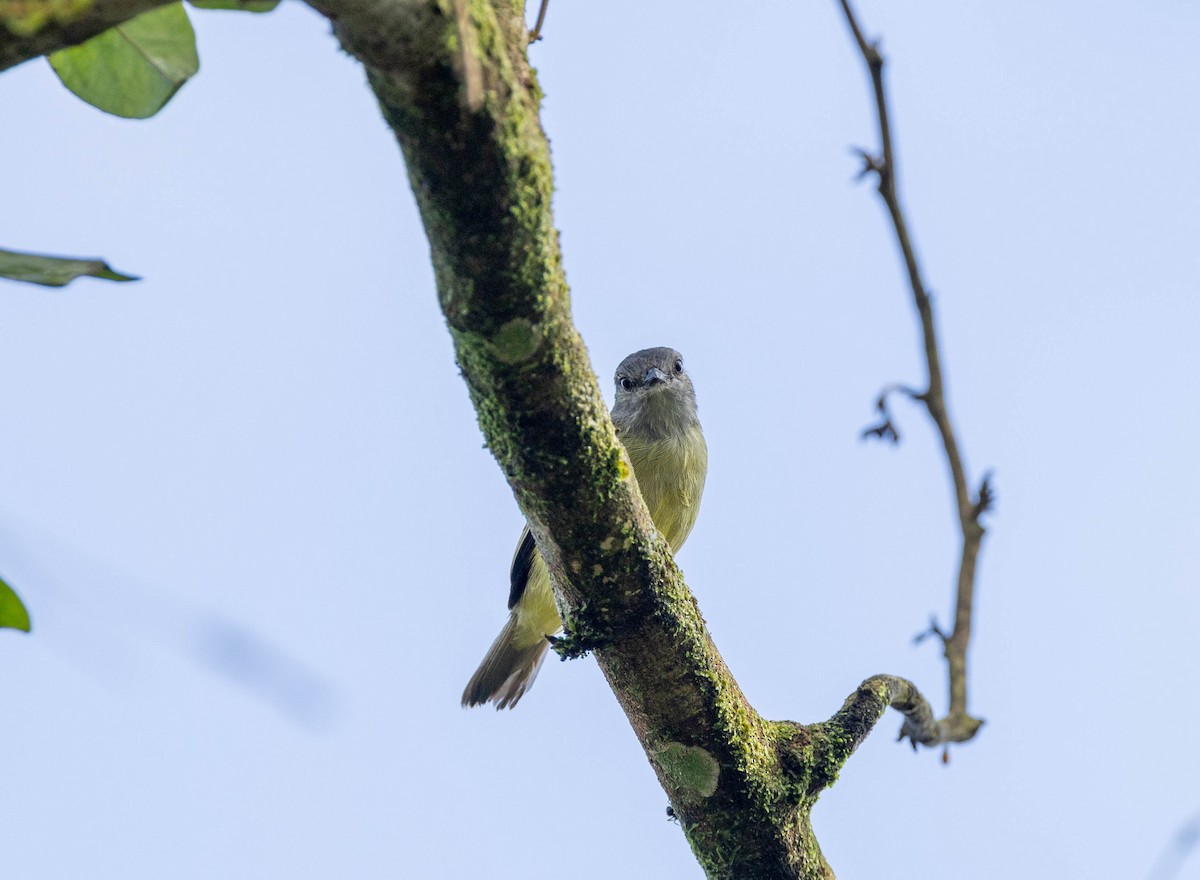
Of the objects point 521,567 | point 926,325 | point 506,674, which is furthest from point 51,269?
point 506,674

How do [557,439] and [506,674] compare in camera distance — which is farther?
[506,674]

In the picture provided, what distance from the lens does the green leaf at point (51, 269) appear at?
1722 mm

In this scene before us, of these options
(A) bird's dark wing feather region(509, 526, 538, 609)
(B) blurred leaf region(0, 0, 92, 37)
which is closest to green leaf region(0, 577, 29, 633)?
(B) blurred leaf region(0, 0, 92, 37)

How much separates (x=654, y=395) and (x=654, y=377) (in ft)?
0.54

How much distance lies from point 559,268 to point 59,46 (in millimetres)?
997

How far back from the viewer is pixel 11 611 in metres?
1.80

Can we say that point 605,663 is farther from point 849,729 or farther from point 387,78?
point 387,78

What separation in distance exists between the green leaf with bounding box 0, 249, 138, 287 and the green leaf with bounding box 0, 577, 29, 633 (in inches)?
17.6

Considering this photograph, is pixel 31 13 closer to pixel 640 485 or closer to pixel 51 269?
pixel 51 269

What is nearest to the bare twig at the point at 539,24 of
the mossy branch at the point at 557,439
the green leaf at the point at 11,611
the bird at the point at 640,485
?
the mossy branch at the point at 557,439

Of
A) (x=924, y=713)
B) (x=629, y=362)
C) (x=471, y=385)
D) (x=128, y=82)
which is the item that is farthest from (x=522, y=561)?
(x=128, y=82)

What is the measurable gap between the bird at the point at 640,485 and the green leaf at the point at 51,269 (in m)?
3.93

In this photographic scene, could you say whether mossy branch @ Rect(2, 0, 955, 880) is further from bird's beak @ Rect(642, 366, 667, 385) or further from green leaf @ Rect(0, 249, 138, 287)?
bird's beak @ Rect(642, 366, 667, 385)

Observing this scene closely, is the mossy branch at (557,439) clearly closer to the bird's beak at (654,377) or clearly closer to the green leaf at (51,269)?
the green leaf at (51,269)
